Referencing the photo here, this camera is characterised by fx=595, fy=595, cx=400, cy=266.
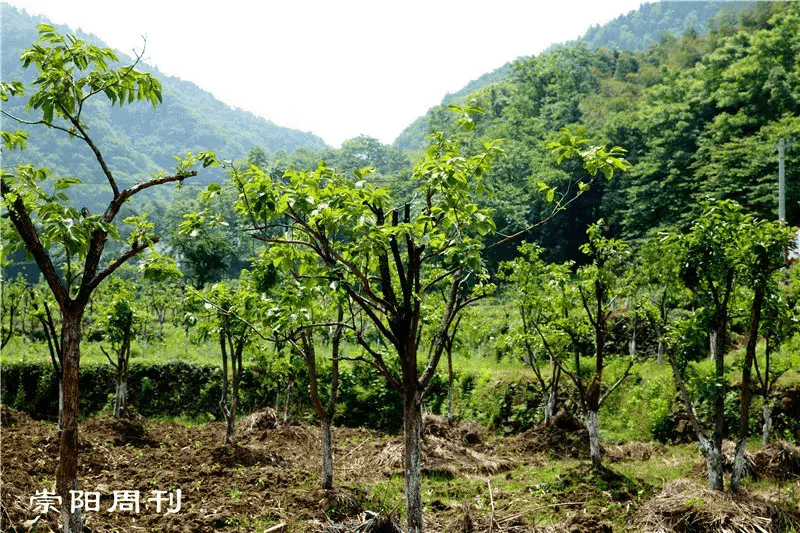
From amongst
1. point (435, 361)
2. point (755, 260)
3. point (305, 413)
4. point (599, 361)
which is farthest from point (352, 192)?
point (305, 413)

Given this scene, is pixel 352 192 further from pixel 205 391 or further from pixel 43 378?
pixel 43 378

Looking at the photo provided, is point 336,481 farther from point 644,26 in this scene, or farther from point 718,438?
point 644,26

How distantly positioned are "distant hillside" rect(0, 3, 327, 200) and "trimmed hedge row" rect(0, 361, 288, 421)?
49979mm

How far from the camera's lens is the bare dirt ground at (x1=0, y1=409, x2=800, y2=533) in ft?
22.7

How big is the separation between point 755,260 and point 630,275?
250cm

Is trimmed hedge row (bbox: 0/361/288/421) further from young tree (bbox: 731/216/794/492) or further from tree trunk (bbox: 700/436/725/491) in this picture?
young tree (bbox: 731/216/794/492)

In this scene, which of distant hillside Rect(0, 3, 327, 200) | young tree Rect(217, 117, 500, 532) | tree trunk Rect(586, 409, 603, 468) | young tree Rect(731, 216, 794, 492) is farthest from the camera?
distant hillside Rect(0, 3, 327, 200)

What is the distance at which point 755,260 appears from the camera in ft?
24.0

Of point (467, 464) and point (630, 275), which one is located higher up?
point (630, 275)

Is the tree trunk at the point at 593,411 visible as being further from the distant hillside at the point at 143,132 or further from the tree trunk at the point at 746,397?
the distant hillside at the point at 143,132

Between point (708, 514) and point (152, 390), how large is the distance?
558 inches

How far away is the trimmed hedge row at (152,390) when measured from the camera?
1625 cm

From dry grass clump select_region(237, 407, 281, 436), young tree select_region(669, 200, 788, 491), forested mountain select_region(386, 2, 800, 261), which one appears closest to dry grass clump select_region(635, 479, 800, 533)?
young tree select_region(669, 200, 788, 491)

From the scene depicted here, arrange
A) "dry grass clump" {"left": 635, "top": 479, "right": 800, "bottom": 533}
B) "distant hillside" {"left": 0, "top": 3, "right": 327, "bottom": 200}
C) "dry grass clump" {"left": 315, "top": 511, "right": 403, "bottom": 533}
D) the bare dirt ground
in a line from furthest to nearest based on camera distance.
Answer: "distant hillside" {"left": 0, "top": 3, "right": 327, "bottom": 200}, the bare dirt ground, "dry grass clump" {"left": 635, "top": 479, "right": 800, "bottom": 533}, "dry grass clump" {"left": 315, "top": 511, "right": 403, "bottom": 533}
